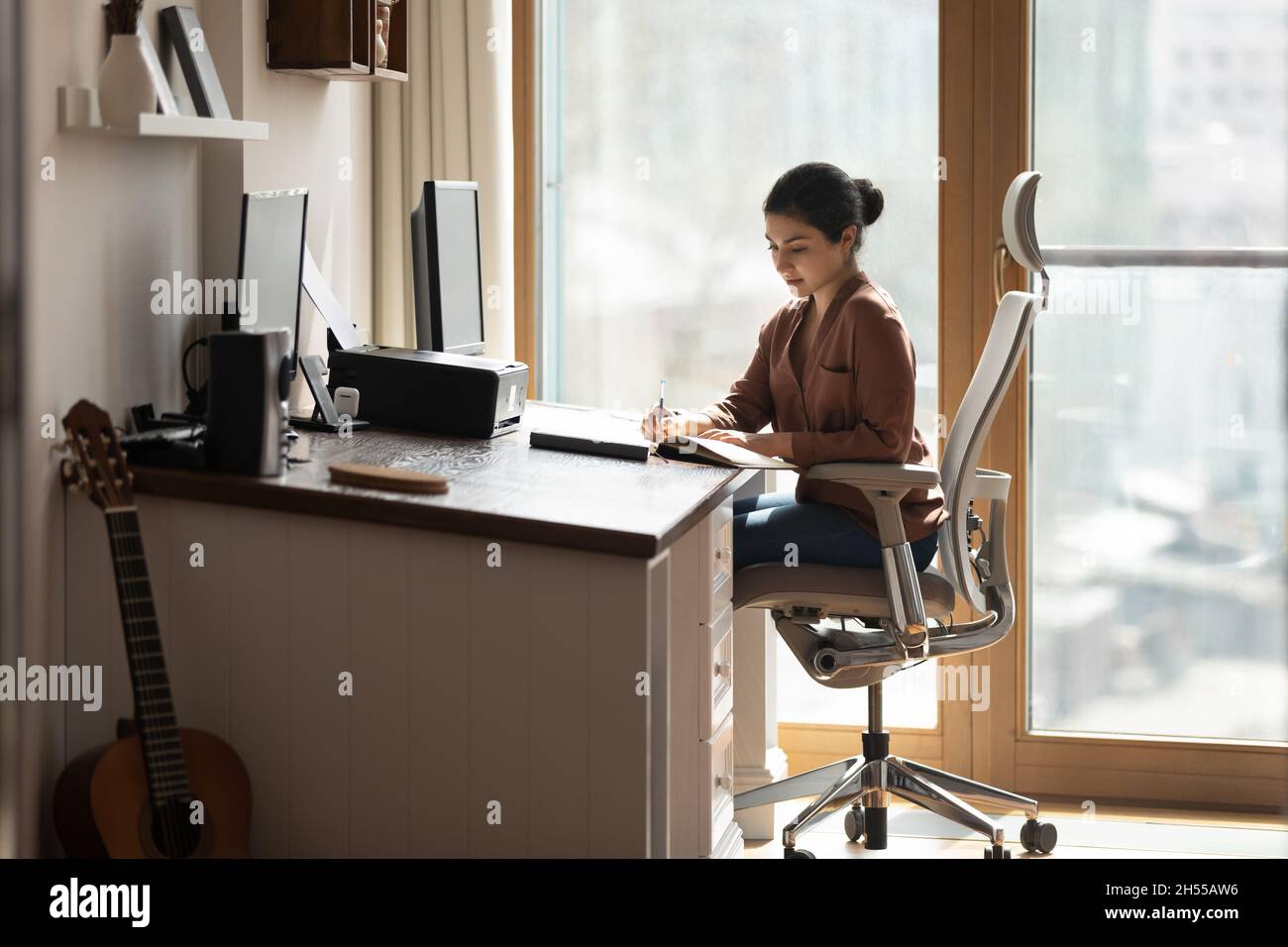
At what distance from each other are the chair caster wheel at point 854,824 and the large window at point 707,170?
0.45 metres

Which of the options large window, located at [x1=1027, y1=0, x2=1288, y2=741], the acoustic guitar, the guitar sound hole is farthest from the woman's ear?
the guitar sound hole

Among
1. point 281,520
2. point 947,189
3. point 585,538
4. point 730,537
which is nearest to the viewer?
point 585,538

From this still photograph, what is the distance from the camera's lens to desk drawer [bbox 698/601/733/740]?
235 centimetres

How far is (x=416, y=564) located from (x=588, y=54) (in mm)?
Result: 1862

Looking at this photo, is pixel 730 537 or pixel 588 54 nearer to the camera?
pixel 730 537

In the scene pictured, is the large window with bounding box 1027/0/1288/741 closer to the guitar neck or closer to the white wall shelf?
the white wall shelf

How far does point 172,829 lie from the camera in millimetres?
1932

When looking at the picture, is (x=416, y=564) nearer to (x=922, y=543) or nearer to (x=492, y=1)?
(x=922, y=543)

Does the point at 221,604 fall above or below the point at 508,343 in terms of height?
below

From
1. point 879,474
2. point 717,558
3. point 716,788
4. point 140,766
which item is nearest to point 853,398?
point 879,474

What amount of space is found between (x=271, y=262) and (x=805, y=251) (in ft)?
3.18

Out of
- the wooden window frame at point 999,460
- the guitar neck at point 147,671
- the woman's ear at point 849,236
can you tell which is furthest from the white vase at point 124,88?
the wooden window frame at point 999,460
